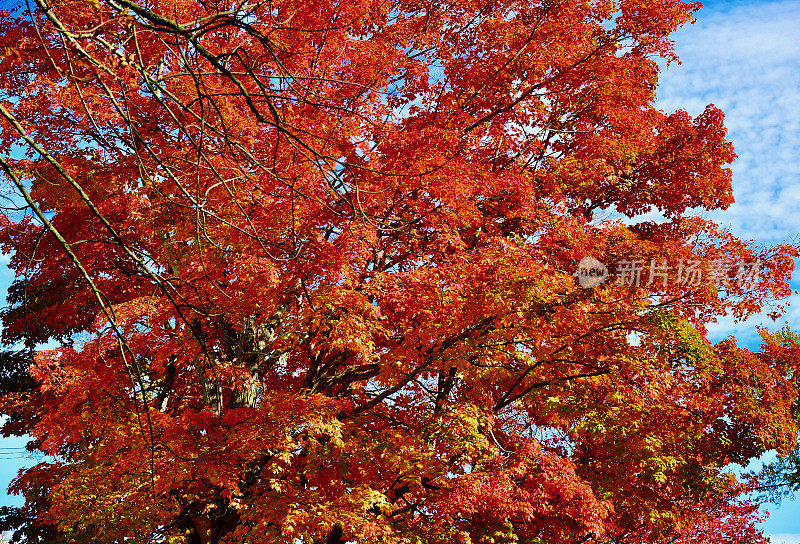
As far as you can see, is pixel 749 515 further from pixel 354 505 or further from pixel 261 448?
pixel 261 448

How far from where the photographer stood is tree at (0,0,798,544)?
8.80 meters

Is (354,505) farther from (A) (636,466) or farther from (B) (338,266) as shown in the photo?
(A) (636,466)

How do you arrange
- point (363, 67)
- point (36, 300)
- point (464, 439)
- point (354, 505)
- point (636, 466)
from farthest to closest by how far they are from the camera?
point (36, 300) → point (363, 67) → point (636, 466) → point (464, 439) → point (354, 505)

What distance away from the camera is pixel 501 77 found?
476 inches

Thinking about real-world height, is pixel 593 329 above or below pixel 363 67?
below

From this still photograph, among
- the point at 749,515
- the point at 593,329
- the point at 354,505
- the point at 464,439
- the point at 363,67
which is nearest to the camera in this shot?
the point at 354,505

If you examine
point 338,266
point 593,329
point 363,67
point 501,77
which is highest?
point 501,77

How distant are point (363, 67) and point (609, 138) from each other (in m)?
5.76

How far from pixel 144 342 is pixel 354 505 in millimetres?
5545

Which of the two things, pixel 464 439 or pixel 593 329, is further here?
pixel 593 329

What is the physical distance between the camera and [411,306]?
30.8ft

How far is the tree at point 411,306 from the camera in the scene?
8.80 m

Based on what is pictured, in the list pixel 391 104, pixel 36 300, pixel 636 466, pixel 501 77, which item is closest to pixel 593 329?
pixel 636 466

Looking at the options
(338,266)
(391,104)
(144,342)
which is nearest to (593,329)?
(338,266)
